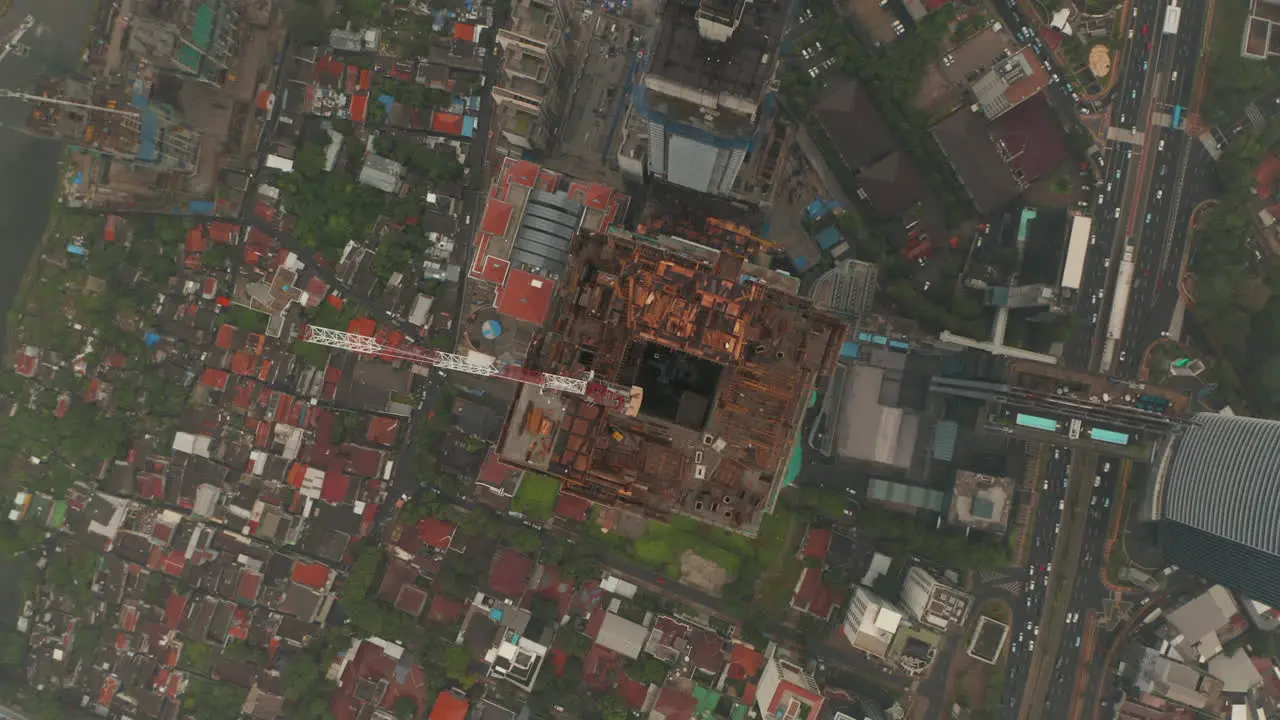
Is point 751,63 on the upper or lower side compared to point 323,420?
upper

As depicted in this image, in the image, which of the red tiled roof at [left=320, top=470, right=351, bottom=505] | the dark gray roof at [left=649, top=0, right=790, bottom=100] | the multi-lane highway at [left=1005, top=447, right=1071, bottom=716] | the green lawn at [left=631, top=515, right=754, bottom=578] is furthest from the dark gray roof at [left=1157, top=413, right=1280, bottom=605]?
the red tiled roof at [left=320, top=470, right=351, bottom=505]

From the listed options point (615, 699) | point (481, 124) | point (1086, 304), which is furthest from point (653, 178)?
point (615, 699)

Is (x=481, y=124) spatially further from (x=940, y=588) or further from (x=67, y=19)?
(x=940, y=588)

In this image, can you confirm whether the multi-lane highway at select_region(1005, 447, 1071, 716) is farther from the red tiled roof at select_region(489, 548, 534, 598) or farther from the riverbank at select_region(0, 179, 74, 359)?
the riverbank at select_region(0, 179, 74, 359)

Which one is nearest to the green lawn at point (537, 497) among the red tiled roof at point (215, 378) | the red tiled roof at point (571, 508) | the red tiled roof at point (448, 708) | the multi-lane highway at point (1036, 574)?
the red tiled roof at point (571, 508)

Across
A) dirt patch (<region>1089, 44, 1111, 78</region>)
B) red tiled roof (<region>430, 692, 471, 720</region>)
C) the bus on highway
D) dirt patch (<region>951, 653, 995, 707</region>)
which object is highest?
the bus on highway

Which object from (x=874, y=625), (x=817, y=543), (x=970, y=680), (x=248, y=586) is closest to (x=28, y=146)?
(x=248, y=586)
